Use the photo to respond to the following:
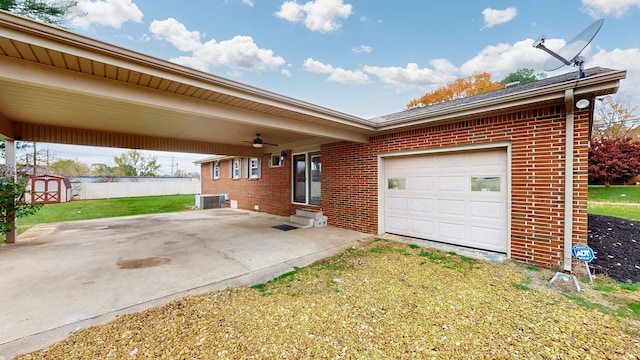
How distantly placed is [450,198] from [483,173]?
0.80 meters

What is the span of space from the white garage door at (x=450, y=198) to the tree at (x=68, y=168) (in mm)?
→ 33614

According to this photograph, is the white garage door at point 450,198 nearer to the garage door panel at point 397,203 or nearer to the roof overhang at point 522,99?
the garage door panel at point 397,203

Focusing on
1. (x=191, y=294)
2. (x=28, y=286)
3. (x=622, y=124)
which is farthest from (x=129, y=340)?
(x=622, y=124)

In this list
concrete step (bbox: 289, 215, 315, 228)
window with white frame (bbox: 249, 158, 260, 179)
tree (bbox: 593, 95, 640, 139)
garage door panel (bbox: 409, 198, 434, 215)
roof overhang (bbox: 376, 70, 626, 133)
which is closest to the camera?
roof overhang (bbox: 376, 70, 626, 133)

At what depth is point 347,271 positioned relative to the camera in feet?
12.6

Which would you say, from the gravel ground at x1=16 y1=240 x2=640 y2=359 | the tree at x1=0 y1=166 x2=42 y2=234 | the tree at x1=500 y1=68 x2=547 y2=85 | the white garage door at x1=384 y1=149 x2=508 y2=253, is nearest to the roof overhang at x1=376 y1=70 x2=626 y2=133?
the white garage door at x1=384 y1=149 x2=508 y2=253

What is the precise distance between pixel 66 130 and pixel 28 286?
465 centimetres

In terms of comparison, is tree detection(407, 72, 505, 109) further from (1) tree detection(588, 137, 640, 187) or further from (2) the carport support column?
(2) the carport support column

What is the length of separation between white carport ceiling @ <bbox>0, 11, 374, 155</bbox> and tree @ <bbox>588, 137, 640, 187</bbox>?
22.8m

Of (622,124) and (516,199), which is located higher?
(622,124)

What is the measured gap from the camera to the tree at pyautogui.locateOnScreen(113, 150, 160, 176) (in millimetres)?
29375

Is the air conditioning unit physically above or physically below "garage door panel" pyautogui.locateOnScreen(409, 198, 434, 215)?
below

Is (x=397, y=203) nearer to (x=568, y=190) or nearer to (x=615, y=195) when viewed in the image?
(x=568, y=190)

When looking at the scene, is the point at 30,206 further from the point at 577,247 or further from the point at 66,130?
the point at 577,247
